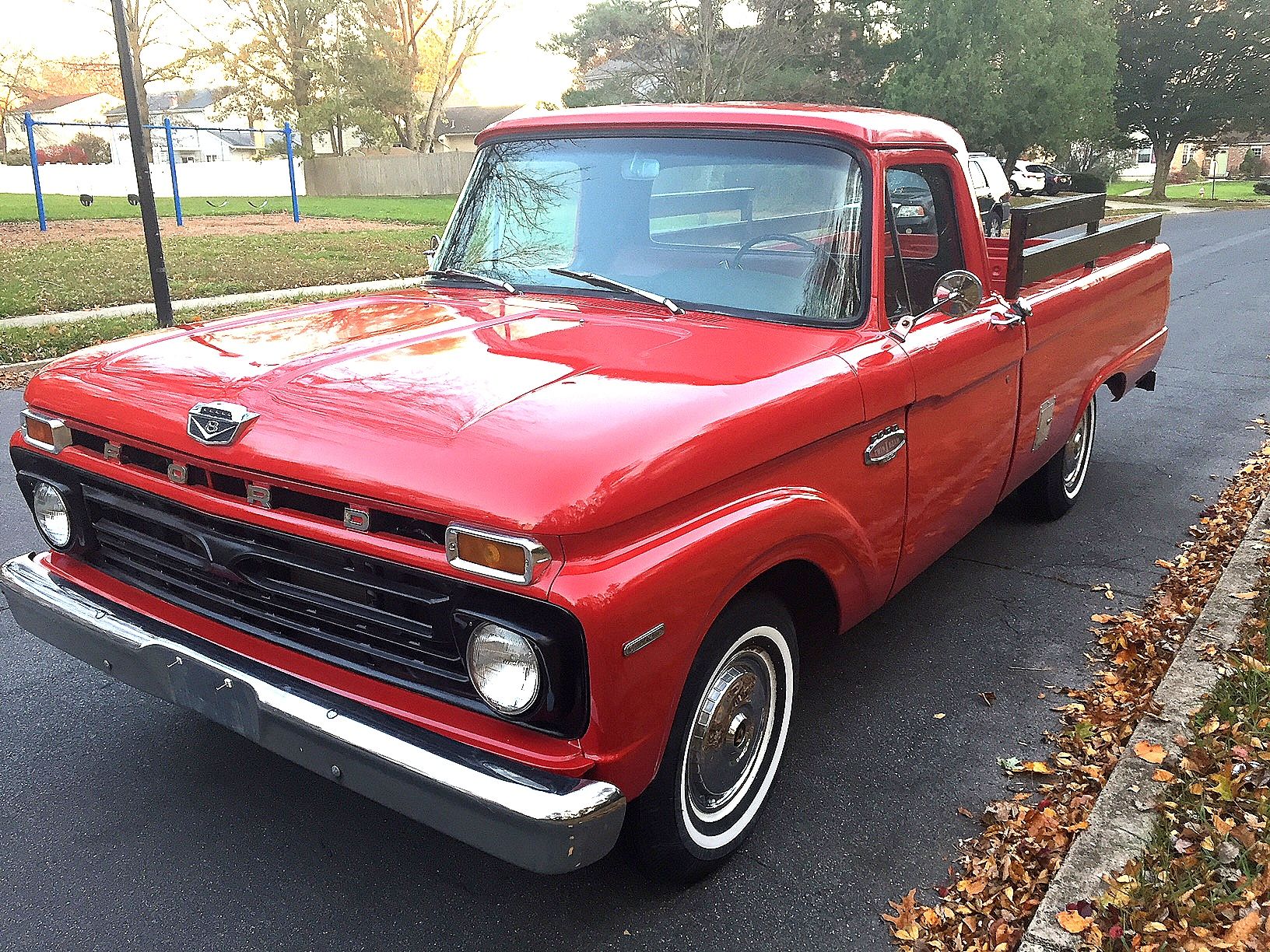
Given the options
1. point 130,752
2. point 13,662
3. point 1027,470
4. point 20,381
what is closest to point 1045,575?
point 1027,470

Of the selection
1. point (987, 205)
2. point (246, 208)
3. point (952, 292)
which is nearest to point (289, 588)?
point (952, 292)

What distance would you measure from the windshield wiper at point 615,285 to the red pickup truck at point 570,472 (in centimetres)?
2

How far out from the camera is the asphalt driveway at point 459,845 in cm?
270

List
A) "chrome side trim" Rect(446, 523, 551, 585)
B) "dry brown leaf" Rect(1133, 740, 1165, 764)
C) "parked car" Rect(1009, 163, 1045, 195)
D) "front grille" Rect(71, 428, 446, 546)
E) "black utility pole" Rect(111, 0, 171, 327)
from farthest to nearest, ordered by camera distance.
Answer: "parked car" Rect(1009, 163, 1045, 195) < "black utility pole" Rect(111, 0, 171, 327) < "dry brown leaf" Rect(1133, 740, 1165, 764) < "front grille" Rect(71, 428, 446, 546) < "chrome side trim" Rect(446, 523, 551, 585)

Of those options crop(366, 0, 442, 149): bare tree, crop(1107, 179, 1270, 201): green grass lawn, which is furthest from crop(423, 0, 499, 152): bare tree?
crop(1107, 179, 1270, 201): green grass lawn

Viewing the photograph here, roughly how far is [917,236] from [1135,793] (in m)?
1.88

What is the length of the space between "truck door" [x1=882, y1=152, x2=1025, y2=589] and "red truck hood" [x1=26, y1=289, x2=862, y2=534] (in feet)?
1.47

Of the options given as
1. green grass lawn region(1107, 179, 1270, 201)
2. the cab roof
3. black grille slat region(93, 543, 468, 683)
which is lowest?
green grass lawn region(1107, 179, 1270, 201)

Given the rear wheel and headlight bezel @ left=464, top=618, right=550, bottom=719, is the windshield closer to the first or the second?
headlight bezel @ left=464, top=618, right=550, bottom=719

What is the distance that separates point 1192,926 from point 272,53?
158 feet

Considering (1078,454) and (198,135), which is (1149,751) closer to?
(1078,454)

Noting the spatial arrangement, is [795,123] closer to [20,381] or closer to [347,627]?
[347,627]

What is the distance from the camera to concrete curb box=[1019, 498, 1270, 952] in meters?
2.67

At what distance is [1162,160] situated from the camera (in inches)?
1689
